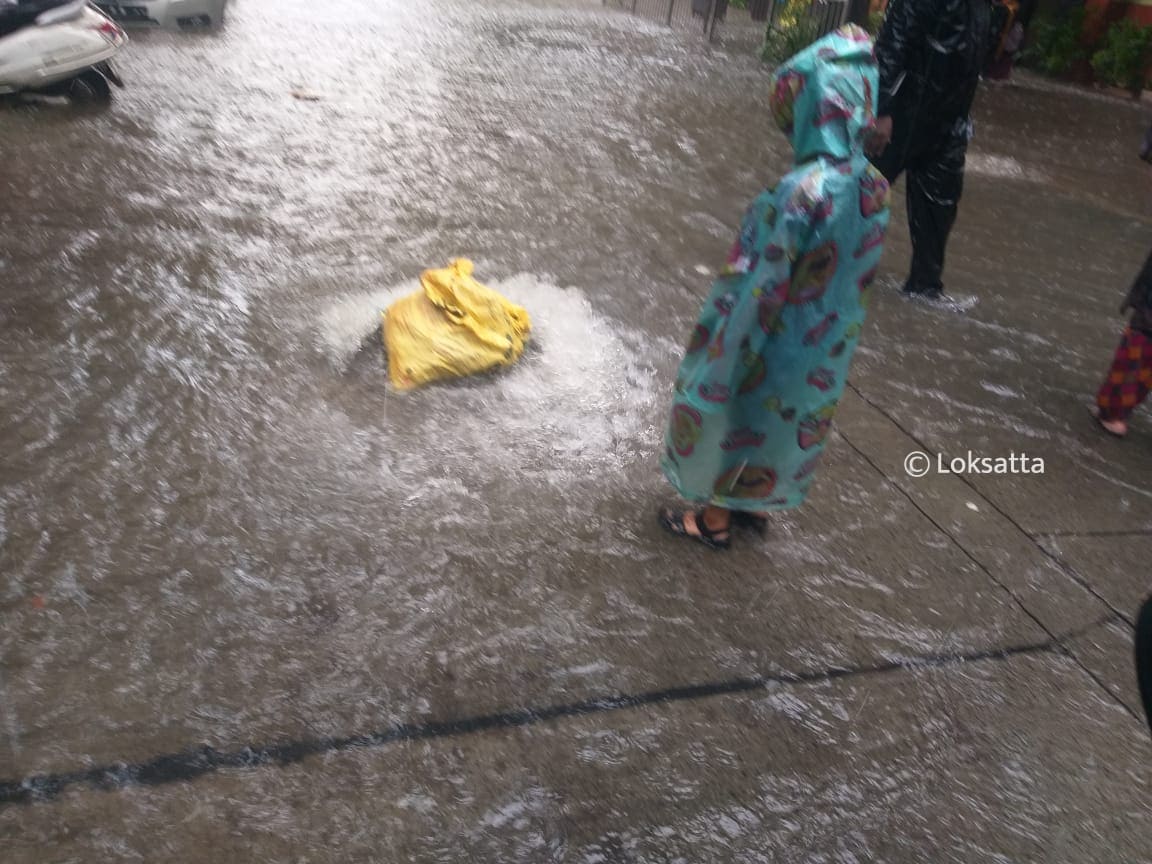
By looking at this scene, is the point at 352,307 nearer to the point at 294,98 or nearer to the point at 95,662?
the point at 95,662

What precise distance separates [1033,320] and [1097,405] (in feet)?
3.31

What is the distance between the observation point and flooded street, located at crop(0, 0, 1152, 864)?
7.07 feet

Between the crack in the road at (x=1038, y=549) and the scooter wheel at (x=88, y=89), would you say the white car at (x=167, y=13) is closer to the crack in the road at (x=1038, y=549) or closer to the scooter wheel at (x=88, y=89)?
the scooter wheel at (x=88, y=89)

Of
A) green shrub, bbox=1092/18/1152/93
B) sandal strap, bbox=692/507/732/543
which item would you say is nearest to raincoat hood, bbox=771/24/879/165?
sandal strap, bbox=692/507/732/543

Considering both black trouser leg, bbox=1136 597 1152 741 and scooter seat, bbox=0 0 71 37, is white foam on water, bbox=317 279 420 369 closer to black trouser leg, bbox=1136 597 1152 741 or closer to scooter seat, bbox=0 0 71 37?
black trouser leg, bbox=1136 597 1152 741

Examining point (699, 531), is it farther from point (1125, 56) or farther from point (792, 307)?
point (1125, 56)

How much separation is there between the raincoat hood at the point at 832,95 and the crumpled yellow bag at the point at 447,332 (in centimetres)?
155

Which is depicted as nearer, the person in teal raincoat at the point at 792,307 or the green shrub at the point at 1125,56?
the person in teal raincoat at the point at 792,307

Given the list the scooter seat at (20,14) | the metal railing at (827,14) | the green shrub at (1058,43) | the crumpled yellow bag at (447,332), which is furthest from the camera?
the green shrub at (1058,43)

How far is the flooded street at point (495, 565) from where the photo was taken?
216cm

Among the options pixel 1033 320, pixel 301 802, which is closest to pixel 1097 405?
pixel 1033 320

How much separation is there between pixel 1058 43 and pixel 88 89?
12.6 meters

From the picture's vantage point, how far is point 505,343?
3.72m

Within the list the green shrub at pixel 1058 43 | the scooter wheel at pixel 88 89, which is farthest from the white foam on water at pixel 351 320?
the green shrub at pixel 1058 43
